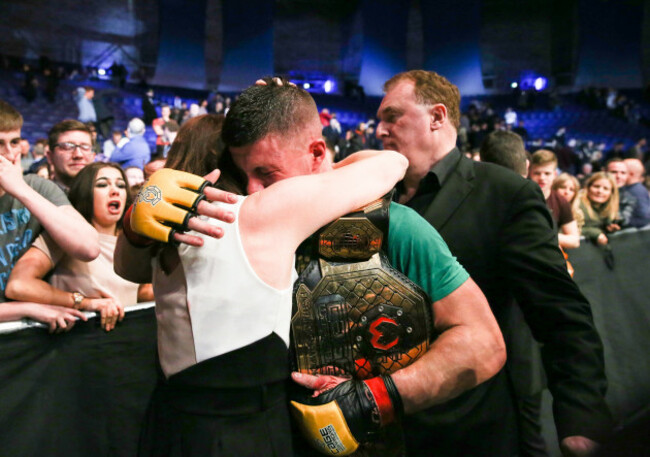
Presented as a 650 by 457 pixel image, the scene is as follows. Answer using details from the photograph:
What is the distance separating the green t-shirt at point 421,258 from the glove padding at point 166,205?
0.54 meters

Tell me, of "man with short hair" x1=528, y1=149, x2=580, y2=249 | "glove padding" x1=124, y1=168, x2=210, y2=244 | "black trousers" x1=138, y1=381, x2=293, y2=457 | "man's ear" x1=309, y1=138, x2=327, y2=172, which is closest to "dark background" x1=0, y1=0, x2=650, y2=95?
"man with short hair" x1=528, y1=149, x2=580, y2=249

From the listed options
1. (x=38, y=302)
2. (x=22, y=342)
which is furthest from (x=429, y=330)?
(x=38, y=302)

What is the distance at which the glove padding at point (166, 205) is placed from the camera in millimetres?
1135

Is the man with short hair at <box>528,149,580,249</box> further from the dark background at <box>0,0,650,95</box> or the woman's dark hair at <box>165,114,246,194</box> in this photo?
the dark background at <box>0,0,650,95</box>

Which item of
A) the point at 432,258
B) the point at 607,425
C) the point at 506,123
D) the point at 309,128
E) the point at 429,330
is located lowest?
the point at 607,425

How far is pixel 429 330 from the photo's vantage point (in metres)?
1.37

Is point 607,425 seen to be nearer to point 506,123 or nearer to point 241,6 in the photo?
point 506,123

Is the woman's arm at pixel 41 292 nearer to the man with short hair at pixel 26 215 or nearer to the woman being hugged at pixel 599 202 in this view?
the man with short hair at pixel 26 215

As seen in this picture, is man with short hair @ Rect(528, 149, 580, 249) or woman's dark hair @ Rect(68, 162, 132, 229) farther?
man with short hair @ Rect(528, 149, 580, 249)

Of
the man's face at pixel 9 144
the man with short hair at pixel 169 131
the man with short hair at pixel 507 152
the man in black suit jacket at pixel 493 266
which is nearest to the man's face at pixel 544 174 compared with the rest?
the man with short hair at pixel 507 152

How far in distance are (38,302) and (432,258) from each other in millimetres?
1628

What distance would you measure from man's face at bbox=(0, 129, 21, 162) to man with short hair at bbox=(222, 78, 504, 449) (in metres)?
1.50

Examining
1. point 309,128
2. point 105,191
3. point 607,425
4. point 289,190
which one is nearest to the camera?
point 289,190

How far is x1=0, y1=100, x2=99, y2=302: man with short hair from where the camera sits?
1.98m
